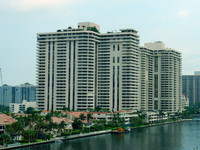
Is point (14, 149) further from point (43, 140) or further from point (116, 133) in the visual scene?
point (116, 133)

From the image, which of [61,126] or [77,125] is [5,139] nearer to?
[61,126]

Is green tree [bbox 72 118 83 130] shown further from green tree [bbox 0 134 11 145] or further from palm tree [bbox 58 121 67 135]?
green tree [bbox 0 134 11 145]

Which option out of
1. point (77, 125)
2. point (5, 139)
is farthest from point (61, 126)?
point (5, 139)

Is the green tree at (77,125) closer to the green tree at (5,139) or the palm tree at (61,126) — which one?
the palm tree at (61,126)

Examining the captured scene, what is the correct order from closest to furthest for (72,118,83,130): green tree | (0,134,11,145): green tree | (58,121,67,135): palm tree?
(0,134,11,145): green tree, (58,121,67,135): palm tree, (72,118,83,130): green tree

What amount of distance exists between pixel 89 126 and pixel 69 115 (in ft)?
44.6

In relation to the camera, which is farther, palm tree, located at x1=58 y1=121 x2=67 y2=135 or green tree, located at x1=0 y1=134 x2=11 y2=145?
palm tree, located at x1=58 y1=121 x2=67 y2=135

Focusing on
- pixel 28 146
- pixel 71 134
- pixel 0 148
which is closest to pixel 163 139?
pixel 71 134

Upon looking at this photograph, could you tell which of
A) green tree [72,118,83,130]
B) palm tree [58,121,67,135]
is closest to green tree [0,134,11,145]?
palm tree [58,121,67,135]

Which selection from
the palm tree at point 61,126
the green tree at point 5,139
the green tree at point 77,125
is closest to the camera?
the green tree at point 5,139

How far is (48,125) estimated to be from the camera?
5832 inches

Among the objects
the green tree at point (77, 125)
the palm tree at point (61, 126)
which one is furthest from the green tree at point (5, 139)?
the green tree at point (77, 125)

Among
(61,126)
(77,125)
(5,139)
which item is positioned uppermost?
(61,126)

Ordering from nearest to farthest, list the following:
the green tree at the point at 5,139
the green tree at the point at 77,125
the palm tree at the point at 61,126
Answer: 1. the green tree at the point at 5,139
2. the palm tree at the point at 61,126
3. the green tree at the point at 77,125
